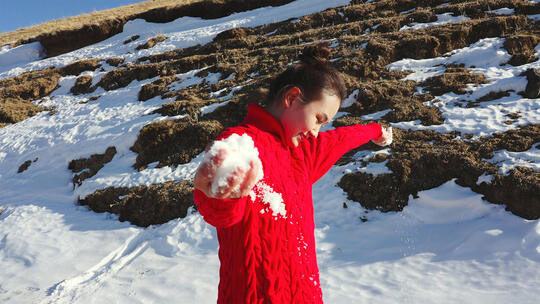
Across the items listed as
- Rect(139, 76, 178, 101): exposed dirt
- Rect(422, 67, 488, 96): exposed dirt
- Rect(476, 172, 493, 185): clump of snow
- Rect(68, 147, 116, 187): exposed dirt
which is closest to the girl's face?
Rect(476, 172, 493, 185): clump of snow

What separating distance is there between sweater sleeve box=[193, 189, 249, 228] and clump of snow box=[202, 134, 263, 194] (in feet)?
0.39

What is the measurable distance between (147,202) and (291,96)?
5.36 meters

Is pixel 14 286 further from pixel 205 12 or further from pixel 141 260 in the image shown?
pixel 205 12

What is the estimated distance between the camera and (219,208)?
3.04ft

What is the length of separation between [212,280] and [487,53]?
8349 mm

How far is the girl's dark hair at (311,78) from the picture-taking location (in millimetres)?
1194

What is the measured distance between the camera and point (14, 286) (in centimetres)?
459

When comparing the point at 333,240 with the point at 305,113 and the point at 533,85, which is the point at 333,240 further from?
the point at 533,85

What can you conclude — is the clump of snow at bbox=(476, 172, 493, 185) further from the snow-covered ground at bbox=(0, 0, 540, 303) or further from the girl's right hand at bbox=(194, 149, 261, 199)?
the girl's right hand at bbox=(194, 149, 261, 199)

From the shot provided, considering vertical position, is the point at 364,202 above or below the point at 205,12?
below

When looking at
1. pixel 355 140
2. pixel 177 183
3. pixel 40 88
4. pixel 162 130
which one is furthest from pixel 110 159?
pixel 40 88

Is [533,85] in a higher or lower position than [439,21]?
lower

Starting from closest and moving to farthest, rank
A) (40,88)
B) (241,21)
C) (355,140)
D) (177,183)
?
1. (355,140)
2. (177,183)
3. (40,88)
4. (241,21)

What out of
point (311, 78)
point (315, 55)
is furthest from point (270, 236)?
point (315, 55)
